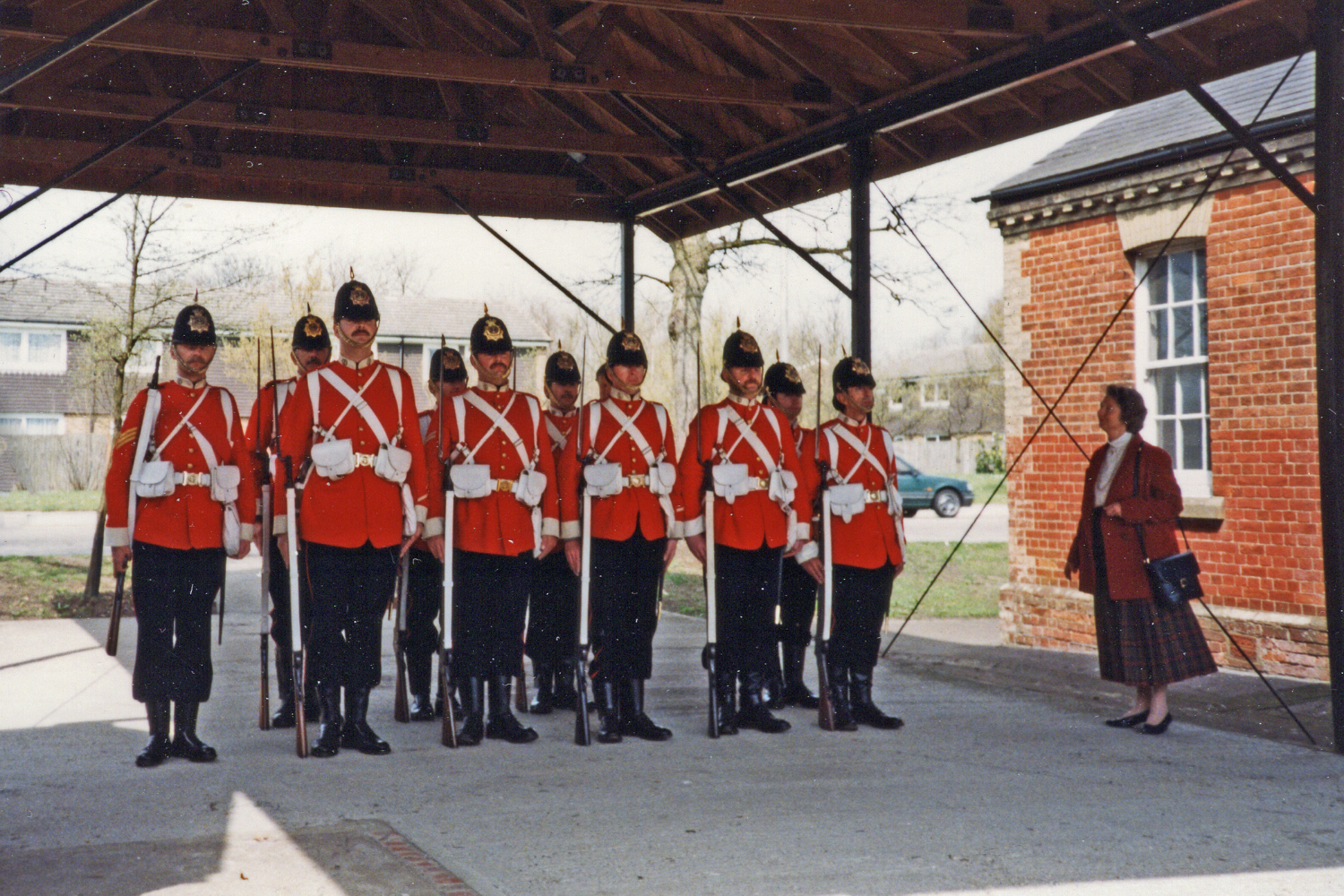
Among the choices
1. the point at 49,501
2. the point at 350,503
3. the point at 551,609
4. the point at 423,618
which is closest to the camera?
the point at 350,503

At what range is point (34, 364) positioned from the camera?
3800 cm

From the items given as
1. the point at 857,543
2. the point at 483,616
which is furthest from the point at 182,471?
the point at 857,543

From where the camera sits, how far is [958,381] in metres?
59.0

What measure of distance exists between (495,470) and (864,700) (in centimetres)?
220

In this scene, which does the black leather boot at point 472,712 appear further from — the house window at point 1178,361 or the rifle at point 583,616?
the house window at point 1178,361

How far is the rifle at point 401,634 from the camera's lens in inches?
247

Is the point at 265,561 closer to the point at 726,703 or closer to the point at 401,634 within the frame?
the point at 401,634

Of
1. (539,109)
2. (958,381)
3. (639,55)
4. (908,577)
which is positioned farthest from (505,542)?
(958,381)

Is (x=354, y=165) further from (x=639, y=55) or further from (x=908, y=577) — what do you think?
(x=908, y=577)

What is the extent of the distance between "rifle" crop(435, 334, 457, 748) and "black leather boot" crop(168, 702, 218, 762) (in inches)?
39.1

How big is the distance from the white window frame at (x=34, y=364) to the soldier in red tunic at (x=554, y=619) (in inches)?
1370

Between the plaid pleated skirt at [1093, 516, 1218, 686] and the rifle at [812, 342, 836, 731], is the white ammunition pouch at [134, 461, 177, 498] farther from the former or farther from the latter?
the plaid pleated skirt at [1093, 516, 1218, 686]

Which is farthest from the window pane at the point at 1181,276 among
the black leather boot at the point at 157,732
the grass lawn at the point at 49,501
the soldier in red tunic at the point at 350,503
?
the grass lawn at the point at 49,501

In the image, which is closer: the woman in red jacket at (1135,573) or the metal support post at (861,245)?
the woman in red jacket at (1135,573)
